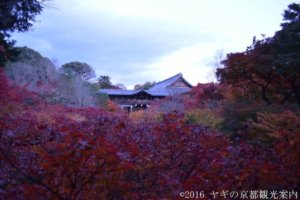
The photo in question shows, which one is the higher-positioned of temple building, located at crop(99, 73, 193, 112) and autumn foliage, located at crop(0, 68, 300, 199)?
temple building, located at crop(99, 73, 193, 112)

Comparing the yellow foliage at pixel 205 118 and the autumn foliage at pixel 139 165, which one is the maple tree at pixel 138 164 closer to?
the autumn foliage at pixel 139 165

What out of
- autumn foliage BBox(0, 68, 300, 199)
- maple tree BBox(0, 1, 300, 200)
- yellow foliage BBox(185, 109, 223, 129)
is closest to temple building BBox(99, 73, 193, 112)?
yellow foliage BBox(185, 109, 223, 129)

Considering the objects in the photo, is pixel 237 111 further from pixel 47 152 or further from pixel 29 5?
pixel 47 152

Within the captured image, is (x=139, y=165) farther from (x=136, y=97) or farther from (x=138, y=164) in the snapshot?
(x=136, y=97)

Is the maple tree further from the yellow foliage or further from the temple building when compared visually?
the temple building

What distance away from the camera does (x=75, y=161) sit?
2916 mm

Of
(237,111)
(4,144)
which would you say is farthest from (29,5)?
(4,144)

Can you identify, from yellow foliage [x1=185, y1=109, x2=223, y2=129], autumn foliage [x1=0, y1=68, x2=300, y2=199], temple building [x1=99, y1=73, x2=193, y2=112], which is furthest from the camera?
temple building [x1=99, y1=73, x2=193, y2=112]

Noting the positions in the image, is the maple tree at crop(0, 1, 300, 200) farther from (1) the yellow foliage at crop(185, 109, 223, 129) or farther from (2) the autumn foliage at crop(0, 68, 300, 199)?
(1) the yellow foliage at crop(185, 109, 223, 129)

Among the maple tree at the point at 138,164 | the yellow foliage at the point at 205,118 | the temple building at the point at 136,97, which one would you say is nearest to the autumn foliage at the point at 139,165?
the maple tree at the point at 138,164

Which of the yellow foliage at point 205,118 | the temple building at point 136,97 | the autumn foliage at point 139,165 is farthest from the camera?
the temple building at point 136,97

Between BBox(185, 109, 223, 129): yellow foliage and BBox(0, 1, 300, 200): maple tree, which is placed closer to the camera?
BBox(0, 1, 300, 200): maple tree

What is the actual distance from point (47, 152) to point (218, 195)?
1.70m

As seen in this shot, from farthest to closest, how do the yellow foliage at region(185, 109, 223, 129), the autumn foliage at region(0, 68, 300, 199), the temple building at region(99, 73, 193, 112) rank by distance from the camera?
the temple building at region(99, 73, 193, 112), the yellow foliage at region(185, 109, 223, 129), the autumn foliage at region(0, 68, 300, 199)
